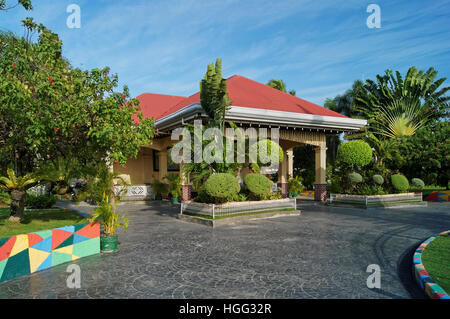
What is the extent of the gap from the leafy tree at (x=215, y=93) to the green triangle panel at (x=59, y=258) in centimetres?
861

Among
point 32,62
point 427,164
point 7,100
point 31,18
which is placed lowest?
point 427,164

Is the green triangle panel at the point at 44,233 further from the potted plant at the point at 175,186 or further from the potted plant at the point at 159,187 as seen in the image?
the potted plant at the point at 159,187

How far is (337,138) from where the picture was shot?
41.2m

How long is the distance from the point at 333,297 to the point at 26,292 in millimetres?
5108

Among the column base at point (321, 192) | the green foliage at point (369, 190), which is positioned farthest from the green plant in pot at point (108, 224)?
the column base at point (321, 192)

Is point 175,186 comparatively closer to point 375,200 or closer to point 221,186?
point 221,186

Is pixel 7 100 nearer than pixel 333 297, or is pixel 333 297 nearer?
pixel 333 297

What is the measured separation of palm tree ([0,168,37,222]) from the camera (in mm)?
9648

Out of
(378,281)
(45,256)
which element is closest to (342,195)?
(378,281)

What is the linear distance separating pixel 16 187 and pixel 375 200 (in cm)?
1696

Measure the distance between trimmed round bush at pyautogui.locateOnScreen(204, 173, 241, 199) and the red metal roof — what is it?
5.78 m

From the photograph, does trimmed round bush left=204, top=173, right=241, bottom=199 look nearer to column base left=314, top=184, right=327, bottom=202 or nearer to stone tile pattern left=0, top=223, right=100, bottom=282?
stone tile pattern left=0, top=223, right=100, bottom=282

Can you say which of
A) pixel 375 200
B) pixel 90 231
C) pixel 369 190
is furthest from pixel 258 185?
pixel 369 190
